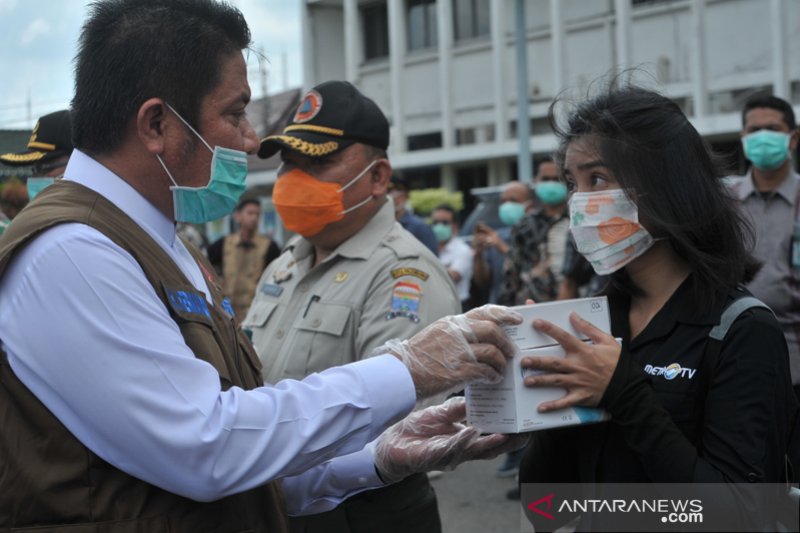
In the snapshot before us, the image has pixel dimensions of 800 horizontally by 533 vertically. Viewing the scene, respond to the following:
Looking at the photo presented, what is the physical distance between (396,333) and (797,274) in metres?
2.46

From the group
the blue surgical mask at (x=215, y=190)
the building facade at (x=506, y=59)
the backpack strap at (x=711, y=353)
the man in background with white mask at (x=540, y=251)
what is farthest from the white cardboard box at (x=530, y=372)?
the building facade at (x=506, y=59)

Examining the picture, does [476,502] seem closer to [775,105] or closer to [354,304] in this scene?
[775,105]

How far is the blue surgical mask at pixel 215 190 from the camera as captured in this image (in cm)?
219

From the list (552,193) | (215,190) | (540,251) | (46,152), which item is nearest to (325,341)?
(215,190)

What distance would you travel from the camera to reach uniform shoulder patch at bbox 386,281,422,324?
3127mm

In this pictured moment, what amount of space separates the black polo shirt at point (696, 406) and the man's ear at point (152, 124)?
1.14 metres

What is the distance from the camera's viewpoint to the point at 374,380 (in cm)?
199

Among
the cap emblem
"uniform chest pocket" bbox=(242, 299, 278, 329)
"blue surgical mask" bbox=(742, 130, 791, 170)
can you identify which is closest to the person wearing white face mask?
the cap emblem

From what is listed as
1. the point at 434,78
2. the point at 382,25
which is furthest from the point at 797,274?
the point at 382,25

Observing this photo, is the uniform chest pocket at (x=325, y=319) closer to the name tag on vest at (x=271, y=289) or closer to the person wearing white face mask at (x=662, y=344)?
the name tag on vest at (x=271, y=289)

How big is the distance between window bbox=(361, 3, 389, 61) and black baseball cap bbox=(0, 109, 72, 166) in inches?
1061

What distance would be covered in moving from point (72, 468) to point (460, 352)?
827 millimetres

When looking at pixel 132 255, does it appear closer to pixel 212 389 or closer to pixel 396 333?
pixel 212 389

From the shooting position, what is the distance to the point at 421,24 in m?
29.5
